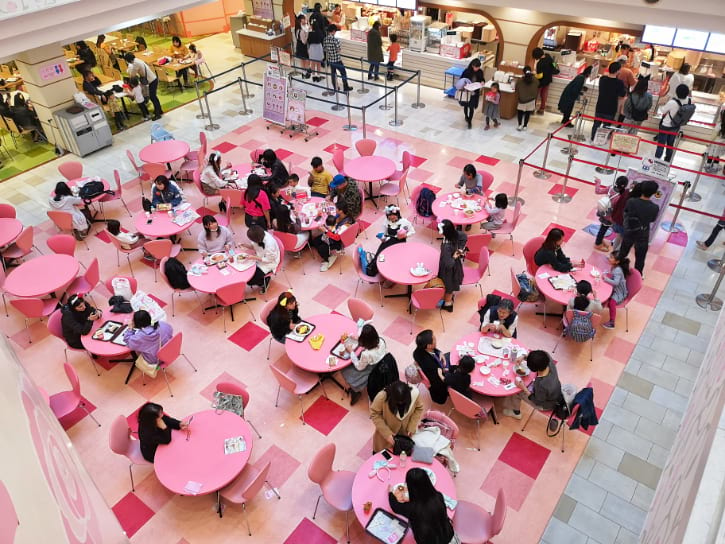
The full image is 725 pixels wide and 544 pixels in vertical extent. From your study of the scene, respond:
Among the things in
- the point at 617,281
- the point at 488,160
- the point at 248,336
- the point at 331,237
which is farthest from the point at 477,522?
the point at 488,160

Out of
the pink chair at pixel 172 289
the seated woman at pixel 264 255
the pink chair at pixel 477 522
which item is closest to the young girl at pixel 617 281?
the pink chair at pixel 477 522

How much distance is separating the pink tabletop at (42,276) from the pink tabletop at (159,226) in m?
1.18

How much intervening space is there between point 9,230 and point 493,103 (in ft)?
33.4

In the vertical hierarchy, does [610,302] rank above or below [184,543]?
above

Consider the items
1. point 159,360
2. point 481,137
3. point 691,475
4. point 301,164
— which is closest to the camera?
point 691,475

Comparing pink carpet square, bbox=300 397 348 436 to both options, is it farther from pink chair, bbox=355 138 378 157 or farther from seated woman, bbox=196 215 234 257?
pink chair, bbox=355 138 378 157

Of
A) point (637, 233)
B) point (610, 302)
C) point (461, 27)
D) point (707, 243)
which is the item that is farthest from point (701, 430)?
point (461, 27)

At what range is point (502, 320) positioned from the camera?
6852 millimetres

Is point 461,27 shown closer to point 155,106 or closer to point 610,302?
point 155,106

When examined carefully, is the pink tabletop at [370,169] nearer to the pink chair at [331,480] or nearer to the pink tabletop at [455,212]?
the pink tabletop at [455,212]

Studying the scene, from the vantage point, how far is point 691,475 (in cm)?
264

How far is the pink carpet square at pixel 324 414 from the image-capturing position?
6.74 m

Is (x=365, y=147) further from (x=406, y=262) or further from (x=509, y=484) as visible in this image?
(x=509, y=484)

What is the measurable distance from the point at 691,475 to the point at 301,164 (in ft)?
33.8
